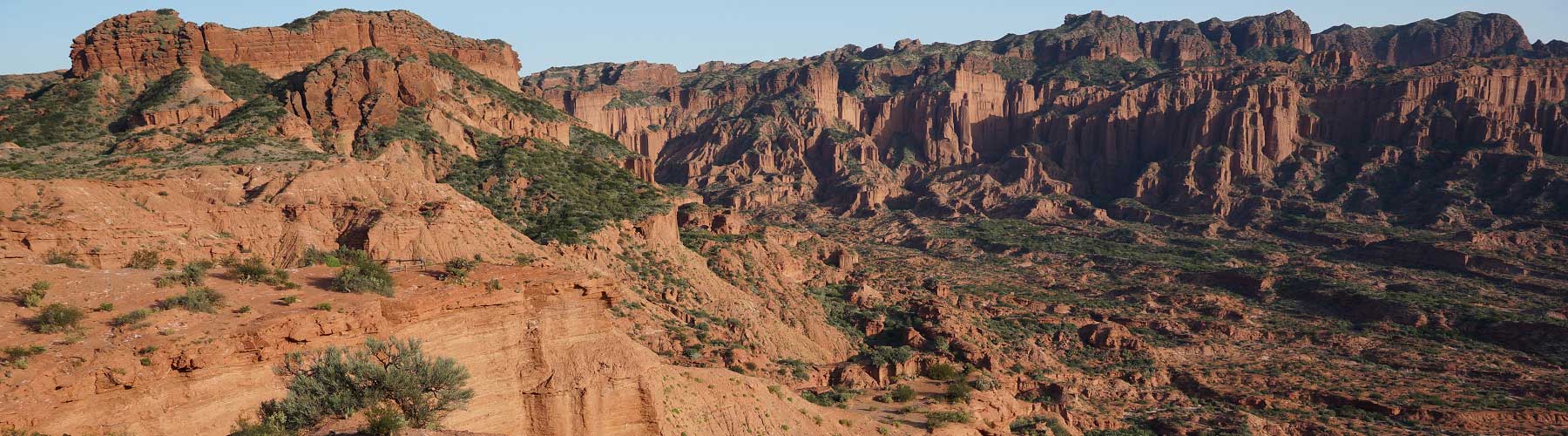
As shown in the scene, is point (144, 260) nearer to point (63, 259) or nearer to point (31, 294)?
point (63, 259)

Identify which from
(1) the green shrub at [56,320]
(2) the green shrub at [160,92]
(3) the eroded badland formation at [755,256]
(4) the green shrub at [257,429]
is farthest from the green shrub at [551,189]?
(4) the green shrub at [257,429]

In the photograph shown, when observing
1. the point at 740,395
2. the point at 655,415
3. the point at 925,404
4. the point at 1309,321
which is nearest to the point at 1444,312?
the point at 1309,321

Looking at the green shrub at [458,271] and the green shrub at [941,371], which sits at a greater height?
the green shrub at [458,271]

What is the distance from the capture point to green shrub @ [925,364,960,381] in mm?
44750

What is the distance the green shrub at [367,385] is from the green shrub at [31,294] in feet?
15.8

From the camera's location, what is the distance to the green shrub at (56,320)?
17766 millimetres

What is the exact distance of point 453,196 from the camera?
3925 cm

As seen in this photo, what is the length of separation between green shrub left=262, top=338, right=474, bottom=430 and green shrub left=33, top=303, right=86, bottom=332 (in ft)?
12.1

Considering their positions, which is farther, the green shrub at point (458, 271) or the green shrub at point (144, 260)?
the green shrub at point (144, 260)

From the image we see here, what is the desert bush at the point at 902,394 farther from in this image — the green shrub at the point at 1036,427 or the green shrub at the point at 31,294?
the green shrub at the point at 31,294

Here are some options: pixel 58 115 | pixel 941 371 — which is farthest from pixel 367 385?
pixel 58 115

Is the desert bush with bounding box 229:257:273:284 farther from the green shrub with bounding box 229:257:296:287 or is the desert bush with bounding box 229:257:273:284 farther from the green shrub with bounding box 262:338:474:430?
the green shrub with bounding box 262:338:474:430

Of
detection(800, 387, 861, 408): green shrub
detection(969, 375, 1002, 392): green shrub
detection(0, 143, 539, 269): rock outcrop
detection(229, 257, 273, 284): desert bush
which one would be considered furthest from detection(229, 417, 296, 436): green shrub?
detection(969, 375, 1002, 392): green shrub

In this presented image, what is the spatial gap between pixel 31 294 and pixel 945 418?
27226mm
